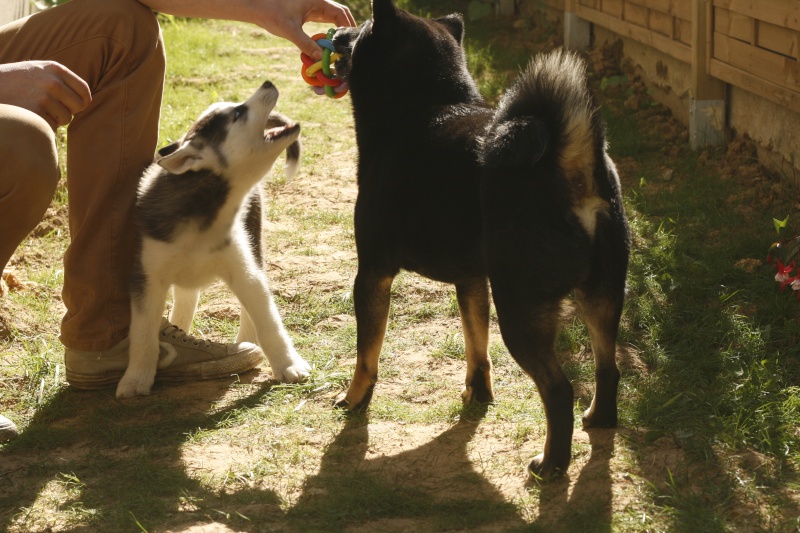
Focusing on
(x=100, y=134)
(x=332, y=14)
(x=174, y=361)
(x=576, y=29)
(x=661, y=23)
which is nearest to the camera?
(x=100, y=134)

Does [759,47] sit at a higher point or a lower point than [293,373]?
higher

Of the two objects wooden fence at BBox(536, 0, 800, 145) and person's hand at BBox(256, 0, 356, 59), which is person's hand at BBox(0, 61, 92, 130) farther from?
wooden fence at BBox(536, 0, 800, 145)

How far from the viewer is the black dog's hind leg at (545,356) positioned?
8.96 feet

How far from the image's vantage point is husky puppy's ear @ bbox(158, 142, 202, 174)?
358 cm

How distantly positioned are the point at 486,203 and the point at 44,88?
146 centimetres

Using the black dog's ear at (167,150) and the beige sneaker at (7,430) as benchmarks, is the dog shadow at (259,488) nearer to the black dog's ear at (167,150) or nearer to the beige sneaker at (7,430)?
the beige sneaker at (7,430)

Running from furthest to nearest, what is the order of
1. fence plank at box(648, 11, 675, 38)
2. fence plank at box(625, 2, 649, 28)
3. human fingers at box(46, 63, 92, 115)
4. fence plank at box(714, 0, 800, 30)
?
1. fence plank at box(625, 2, 649, 28)
2. fence plank at box(648, 11, 675, 38)
3. fence plank at box(714, 0, 800, 30)
4. human fingers at box(46, 63, 92, 115)

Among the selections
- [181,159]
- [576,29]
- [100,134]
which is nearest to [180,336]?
[181,159]

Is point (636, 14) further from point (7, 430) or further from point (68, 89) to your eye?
point (7, 430)

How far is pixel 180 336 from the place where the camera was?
12.6 feet

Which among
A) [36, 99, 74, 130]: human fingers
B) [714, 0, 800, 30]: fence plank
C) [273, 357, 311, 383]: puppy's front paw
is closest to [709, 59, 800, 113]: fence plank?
[714, 0, 800, 30]: fence plank

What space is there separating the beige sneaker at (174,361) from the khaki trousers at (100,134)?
56 mm

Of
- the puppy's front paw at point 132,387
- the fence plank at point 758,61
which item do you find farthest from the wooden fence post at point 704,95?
the puppy's front paw at point 132,387

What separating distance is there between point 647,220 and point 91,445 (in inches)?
119
